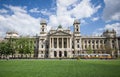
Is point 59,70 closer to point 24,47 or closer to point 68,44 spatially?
point 24,47

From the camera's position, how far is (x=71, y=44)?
10331 cm

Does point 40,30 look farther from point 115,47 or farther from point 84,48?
point 115,47

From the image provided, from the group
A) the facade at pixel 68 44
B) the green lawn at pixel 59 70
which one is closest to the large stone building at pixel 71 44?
the facade at pixel 68 44

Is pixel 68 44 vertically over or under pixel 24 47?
over

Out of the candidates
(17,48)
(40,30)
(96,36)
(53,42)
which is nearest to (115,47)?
(96,36)

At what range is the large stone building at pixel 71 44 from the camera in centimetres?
10131

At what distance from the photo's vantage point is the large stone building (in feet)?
332

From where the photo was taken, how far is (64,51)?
10150cm

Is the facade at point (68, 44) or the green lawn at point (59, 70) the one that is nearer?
the green lawn at point (59, 70)

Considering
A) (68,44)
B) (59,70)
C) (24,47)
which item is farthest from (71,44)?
(59,70)

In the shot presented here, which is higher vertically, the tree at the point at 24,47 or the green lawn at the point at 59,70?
the tree at the point at 24,47

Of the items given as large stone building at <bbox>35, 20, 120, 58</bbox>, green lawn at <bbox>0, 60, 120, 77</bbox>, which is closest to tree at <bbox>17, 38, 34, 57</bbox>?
large stone building at <bbox>35, 20, 120, 58</bbox>

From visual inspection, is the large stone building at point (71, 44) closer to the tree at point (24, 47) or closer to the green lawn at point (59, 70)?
the tree at point (24, 47)

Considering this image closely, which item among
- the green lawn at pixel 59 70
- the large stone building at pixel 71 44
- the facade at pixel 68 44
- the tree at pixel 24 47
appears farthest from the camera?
the large stone building at pixel 71 44
